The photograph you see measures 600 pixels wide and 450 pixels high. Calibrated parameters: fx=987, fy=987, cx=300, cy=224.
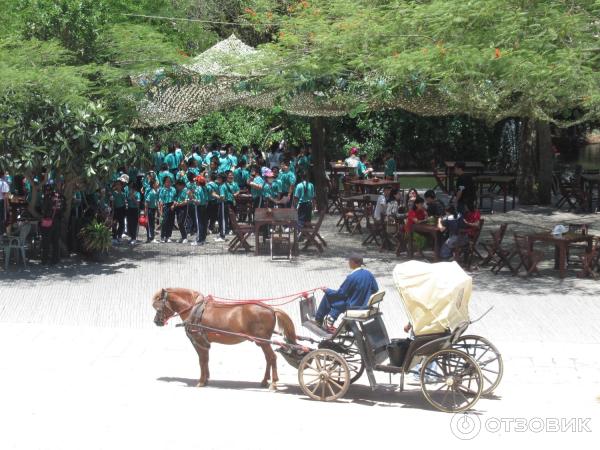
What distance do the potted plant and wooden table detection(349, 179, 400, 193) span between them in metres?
7.34

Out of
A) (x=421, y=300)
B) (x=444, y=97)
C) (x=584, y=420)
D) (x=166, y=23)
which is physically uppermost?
(x=166, y=23)

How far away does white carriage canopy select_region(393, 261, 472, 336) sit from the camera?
10781 mm

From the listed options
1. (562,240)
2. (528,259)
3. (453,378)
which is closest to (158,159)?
(528,259)

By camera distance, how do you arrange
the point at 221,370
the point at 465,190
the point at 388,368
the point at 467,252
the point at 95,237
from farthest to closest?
the point at 465,190, the point at 95,237, the point at 467,252, the point at 221,370, the point at 388,368

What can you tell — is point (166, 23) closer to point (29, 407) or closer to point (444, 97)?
point (444, 97)

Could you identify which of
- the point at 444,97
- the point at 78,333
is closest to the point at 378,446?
the point at 78,333

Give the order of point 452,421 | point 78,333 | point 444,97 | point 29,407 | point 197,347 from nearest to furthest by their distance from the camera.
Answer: point 452,421
point 29,407
point 197,347
point 78,333
point 444,97

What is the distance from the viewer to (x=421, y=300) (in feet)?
35.6

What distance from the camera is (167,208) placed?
21266 mm

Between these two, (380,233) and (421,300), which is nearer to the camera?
(421,300)

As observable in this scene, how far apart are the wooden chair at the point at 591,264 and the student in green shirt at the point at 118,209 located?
956cm

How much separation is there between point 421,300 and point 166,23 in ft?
63.2

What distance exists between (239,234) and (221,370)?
7.37 m

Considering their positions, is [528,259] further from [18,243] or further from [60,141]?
[18,243]
